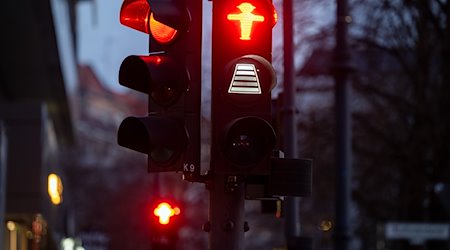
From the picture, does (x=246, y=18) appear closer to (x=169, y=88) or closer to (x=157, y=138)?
(x=169, y=88)

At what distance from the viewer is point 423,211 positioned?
27438mm

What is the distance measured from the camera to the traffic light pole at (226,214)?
677 centimetres

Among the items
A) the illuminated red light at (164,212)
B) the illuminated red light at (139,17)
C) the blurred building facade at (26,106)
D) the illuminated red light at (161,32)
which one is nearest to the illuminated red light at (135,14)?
the illuminated red light at (139,17)

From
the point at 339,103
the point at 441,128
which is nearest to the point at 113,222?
the point at 441,128

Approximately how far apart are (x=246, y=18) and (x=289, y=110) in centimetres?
600

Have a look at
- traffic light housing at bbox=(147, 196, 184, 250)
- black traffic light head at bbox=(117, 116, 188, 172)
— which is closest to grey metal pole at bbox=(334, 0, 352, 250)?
traffic light housing at bbox=(147, 196, 184, 250)

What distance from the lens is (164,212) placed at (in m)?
13.1

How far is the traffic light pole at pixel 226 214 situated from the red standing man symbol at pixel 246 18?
35.1 inches

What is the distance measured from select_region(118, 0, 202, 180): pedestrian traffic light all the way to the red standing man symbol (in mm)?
249

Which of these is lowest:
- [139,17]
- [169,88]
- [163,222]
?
[163,222]

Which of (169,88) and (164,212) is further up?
(169,88)

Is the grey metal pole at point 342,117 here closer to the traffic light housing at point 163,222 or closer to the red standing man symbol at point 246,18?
the traffic light housing at point 163,222

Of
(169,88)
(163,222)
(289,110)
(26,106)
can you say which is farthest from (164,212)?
(26,106)

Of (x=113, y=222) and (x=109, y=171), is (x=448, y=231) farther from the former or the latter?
(x=109, y=171)
